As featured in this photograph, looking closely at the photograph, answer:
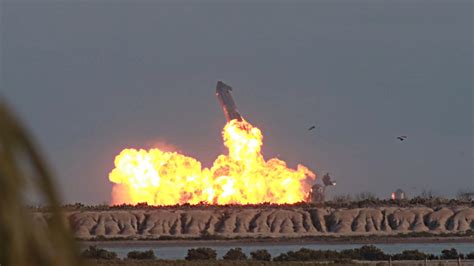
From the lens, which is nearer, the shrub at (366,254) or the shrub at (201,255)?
the shrub at (366,254)

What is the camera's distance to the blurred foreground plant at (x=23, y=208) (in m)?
3.61

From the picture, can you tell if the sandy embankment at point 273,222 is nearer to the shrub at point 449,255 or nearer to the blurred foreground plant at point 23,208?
the shrub at point 449,255

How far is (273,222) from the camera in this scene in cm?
16200

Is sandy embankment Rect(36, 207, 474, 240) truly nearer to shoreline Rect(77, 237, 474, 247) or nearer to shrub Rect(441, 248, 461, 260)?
shoreline Rect(77, 237, 474, 247)

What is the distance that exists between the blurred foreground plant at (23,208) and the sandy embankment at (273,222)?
148699 mm

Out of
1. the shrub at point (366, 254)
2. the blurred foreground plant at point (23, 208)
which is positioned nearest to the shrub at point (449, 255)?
the shrub at point (366, 254)

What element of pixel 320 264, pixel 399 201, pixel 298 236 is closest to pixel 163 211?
pixel 298 236

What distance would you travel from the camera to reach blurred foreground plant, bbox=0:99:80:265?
361 cm

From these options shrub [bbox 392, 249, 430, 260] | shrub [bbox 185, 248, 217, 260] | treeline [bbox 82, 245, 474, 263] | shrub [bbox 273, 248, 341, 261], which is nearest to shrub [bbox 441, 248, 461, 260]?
treeline [bbox 82, 245, 474, 263]

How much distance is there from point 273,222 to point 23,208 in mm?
158914

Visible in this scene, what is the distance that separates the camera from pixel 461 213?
158125 mm

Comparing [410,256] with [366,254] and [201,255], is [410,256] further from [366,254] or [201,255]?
[201,255]

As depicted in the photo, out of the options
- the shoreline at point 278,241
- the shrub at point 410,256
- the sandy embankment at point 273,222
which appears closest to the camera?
the shrub at point 410,256

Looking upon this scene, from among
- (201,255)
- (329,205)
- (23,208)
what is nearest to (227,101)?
(329,205)
